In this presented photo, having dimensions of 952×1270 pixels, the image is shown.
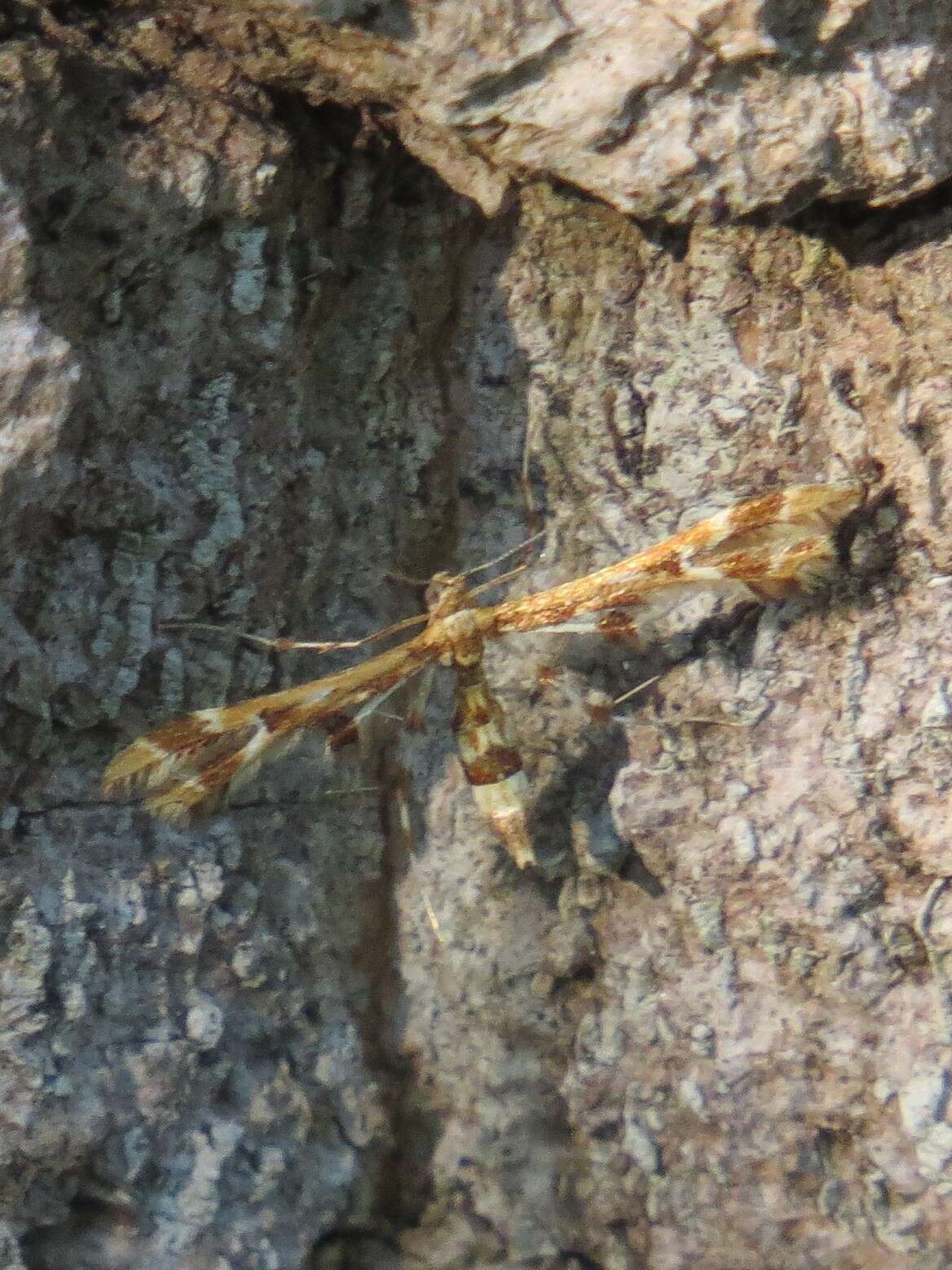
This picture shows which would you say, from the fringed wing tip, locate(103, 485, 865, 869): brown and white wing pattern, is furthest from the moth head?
the fringed wing tip

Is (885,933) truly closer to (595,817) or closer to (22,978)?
(595,817)

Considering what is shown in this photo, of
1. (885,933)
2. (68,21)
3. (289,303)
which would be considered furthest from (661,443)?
(68,21)

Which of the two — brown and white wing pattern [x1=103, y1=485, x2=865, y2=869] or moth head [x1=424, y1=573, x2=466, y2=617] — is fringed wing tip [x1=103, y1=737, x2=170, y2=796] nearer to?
brown and white wing pattern [x1=103, y1=485, x2=865, y2=869]

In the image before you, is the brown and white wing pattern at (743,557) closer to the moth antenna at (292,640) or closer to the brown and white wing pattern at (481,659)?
the brown and white wing pattern at (481,659)

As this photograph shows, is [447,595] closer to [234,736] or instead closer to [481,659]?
[481,659]

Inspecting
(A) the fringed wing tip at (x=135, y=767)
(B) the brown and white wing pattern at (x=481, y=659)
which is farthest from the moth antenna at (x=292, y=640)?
(A) the fringed wing tip at (x=135, y=767)

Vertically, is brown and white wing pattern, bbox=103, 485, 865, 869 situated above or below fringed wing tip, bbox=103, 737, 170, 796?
below
